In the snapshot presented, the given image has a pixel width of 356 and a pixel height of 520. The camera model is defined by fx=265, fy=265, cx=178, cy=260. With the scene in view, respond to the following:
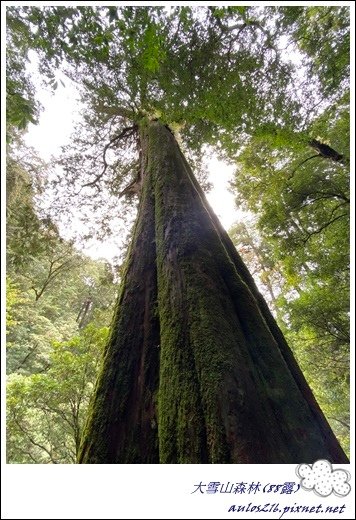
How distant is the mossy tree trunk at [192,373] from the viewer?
4.72 ft

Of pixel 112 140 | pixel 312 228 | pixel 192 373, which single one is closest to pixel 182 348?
pixel 192 373

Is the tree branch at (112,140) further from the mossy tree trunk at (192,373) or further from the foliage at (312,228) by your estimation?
the mossy tree trunk at (192,373)

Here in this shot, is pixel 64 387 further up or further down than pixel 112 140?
A: further down

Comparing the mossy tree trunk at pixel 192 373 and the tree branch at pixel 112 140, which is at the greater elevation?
the tree branch at pixel 112 140

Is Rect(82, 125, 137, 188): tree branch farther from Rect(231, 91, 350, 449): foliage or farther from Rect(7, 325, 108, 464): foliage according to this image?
Rect(7, 325, 108, 464): foliage

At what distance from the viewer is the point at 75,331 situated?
1550 cm

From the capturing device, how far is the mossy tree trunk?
1.44 meters

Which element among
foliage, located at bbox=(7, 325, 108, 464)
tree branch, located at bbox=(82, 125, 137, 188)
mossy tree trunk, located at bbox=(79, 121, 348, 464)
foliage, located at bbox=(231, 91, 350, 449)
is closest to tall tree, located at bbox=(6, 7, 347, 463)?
mossy tree trunk, located at bbox=(79, 121, 348, 464)

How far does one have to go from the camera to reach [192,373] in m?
1.69

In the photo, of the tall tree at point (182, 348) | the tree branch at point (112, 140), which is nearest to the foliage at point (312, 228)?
the tree branch at point (112, 140)

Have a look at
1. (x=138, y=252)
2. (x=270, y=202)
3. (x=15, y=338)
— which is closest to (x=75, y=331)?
(x=15, y=338)

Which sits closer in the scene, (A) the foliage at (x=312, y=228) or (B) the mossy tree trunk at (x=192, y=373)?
(B) the mossy tree trunk at (x=192, y=373)

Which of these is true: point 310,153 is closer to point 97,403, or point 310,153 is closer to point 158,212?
point 158,212

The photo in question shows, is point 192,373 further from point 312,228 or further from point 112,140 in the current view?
point 312,228
